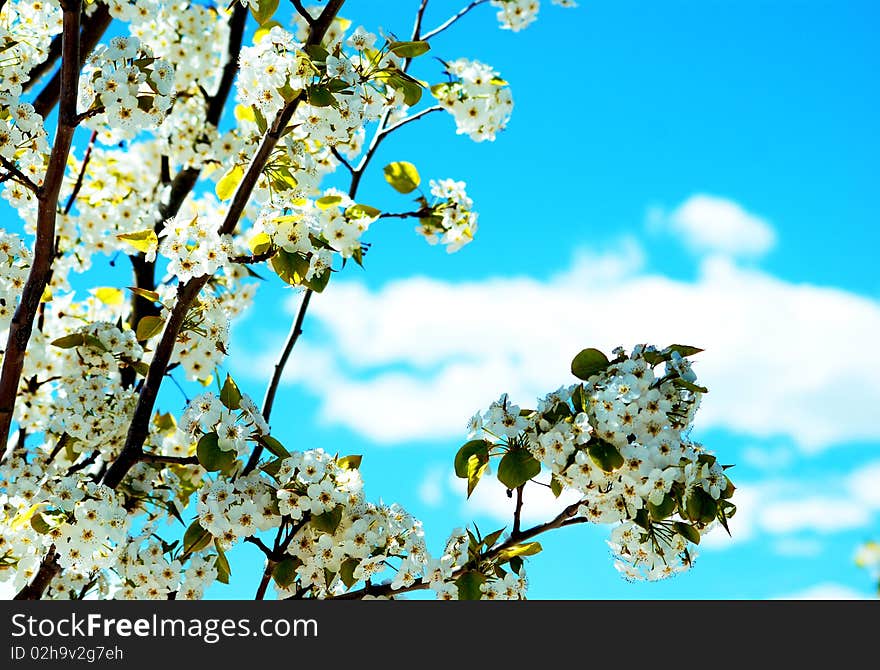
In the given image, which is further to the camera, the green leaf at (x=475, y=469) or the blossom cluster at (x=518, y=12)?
the blossom cluster at (x=518, y=12)

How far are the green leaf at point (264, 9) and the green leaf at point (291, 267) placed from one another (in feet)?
2.74

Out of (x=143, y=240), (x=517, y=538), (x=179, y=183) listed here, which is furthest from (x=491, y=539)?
(x=179, y=183)

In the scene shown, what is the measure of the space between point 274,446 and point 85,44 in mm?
2101

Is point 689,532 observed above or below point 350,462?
below

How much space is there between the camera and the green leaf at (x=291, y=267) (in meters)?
3.16

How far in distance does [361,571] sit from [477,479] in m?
0.58

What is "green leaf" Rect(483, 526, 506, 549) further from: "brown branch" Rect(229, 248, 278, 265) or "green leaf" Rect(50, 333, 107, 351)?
"green leaf" Rect(50, 333, 107, 351)

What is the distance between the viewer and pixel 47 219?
10.4 ft

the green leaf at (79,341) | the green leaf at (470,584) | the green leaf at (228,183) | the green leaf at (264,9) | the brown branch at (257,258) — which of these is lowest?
the green leaf at (470,584)

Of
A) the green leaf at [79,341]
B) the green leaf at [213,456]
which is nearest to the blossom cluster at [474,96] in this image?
the green leaf at [79,341]

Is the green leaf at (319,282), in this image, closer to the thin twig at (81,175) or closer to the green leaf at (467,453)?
the green leaf at (467,453)

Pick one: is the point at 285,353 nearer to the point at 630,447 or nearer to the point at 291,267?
the point at 291,267
